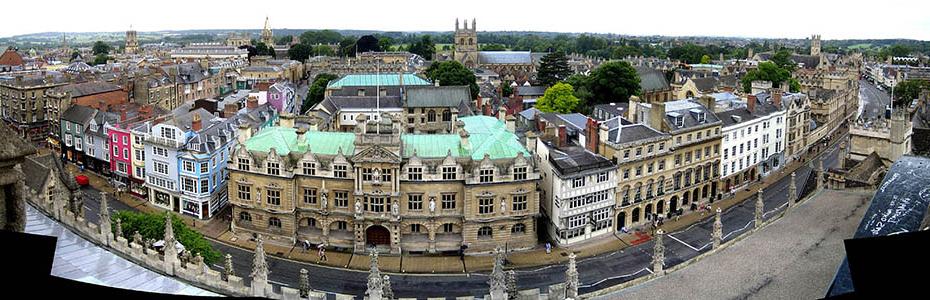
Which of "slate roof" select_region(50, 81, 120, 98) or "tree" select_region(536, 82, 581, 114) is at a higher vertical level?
"slate roof" select_region(50, 81, 120, 98)

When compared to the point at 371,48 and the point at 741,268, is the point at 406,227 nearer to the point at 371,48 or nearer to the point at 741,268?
the point at 741,268

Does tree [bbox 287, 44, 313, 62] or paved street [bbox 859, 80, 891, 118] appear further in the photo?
tree [bbox 287, 44, 313, 62]

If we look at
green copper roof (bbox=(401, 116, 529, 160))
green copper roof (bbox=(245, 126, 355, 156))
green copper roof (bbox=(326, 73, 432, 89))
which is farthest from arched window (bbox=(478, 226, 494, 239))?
green copper roof (bbox=(326, 73, 432, 89))

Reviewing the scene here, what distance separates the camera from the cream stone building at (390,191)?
143 feet

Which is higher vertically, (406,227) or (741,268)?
(741,268)

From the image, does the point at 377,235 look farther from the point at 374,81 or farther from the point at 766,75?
the point at 766,75

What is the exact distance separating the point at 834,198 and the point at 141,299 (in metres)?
35.1

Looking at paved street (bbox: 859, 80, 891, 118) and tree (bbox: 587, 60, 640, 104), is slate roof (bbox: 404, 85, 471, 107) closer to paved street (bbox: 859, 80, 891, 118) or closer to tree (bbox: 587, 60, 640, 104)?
tree (bbox: 587, 60, 640, 104)

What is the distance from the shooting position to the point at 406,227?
4409 cm

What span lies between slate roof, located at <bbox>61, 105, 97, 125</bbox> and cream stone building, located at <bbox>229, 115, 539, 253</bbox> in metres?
26.2

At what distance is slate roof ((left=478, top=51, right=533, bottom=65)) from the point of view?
13838 centimetres

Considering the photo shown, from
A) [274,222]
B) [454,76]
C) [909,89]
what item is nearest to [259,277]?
[274,222]

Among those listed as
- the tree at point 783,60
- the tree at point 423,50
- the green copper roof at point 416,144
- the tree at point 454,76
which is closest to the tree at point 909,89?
the tree at point 783,60

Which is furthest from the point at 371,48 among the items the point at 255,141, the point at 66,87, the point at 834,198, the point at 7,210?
the point at 7,210
